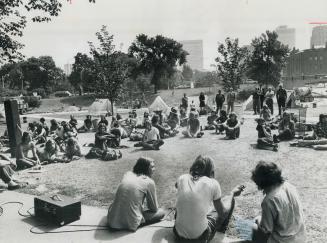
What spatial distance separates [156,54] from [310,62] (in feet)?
193

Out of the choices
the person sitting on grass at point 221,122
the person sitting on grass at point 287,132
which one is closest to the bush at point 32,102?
the person sitting on grass at point 221,122

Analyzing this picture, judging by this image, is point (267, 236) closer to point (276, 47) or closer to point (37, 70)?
point (276, 47)

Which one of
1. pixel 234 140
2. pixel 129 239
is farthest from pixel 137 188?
pixel 234 140

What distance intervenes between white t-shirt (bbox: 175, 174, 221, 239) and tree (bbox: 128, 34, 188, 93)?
60460 mm

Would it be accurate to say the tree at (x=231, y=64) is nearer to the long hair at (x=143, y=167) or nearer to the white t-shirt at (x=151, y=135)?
the white t-shirt at (x=151, y=135)

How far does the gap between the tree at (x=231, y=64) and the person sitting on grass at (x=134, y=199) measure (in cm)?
2883

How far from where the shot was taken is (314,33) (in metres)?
190

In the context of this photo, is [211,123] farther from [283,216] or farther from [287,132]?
[283,216]

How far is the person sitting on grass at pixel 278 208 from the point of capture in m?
4.79

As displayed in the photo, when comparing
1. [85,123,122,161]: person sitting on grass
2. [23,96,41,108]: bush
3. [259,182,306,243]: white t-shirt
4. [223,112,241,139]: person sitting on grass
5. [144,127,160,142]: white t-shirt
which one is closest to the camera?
[259,182,306,243]: white t-shirt

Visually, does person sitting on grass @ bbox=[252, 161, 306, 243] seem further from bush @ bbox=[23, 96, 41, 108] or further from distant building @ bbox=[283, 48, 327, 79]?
distant building @ bbox=[283, 48, 327, 79]

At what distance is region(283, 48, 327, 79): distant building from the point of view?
104375 mm

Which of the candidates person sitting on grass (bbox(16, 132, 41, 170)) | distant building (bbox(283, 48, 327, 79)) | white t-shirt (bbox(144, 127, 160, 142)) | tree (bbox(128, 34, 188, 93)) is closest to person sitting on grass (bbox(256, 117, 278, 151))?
white t-shirt (bbox(144, 127, 160, 142))

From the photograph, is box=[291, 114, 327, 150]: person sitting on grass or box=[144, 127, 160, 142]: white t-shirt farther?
box=[144, 127, 160, 142]: white t-shirt
